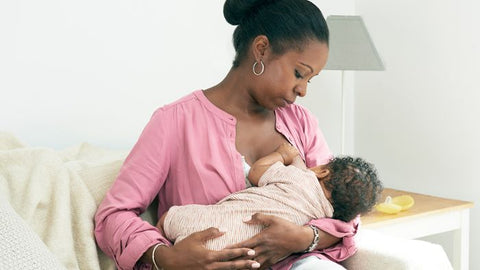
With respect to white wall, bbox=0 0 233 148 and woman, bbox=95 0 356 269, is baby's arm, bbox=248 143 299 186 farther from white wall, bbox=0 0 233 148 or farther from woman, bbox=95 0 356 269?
white wall, bbox=0 0 233 148

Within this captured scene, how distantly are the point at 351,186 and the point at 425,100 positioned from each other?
1.29 metres

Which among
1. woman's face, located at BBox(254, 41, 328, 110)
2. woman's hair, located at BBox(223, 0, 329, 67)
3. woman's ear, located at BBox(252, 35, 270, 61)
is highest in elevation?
woman's hair, located at BBox(223, 0, 329, 67)

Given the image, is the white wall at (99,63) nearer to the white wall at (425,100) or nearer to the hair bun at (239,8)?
the hair bun at (239,8)

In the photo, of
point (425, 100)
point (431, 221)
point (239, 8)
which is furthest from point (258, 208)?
point (425, 100)

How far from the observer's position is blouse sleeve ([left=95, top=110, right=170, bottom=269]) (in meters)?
1.51

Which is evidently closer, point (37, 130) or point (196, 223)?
point (196, 223)

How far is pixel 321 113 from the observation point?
2.91 metres

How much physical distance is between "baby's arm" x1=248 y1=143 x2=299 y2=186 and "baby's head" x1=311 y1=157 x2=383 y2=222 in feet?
0.30

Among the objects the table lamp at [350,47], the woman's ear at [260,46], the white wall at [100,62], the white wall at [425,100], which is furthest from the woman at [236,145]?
the white wall at [425,100]

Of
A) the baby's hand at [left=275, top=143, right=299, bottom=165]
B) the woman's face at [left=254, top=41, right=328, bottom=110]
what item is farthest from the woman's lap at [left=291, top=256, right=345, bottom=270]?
the woman's face at [left=254, top=41, right=328, bottom=110]

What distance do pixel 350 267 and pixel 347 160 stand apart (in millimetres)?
265

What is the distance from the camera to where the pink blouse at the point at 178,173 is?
1.57m

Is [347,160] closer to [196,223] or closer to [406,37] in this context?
[196,223]

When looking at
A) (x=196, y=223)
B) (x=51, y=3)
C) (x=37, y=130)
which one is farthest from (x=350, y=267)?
(x=51, y=3)
